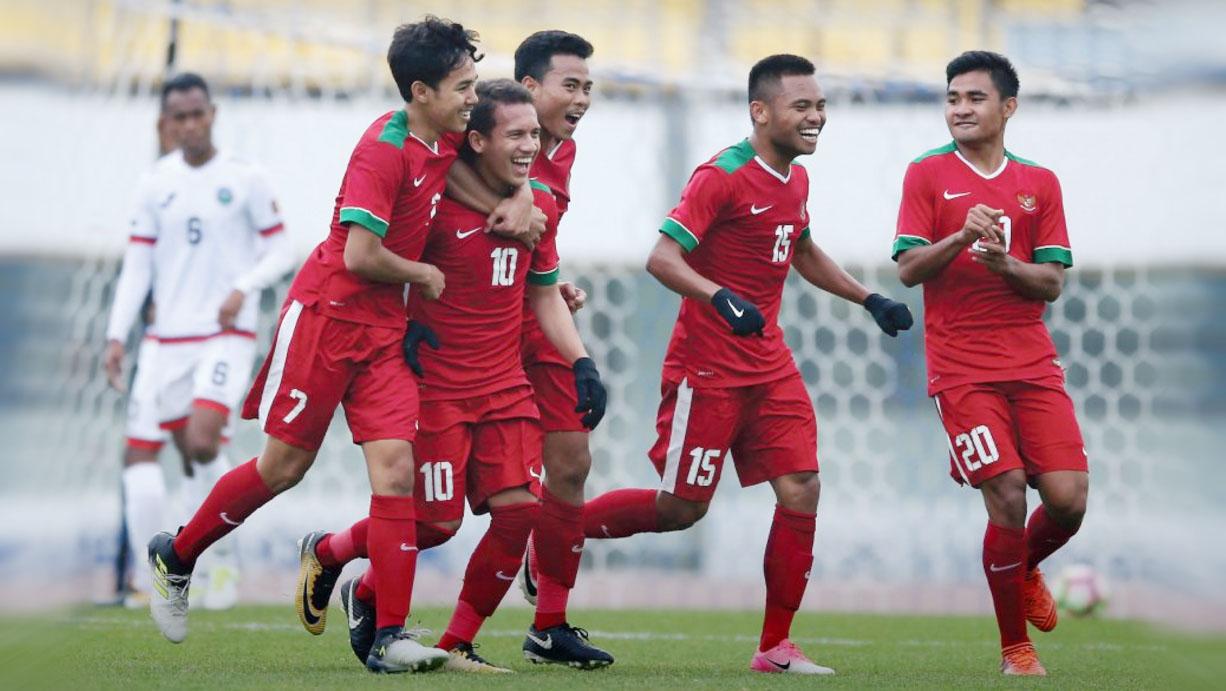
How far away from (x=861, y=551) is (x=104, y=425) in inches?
163

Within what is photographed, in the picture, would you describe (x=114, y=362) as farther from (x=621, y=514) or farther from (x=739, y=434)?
(x=739, y=434)

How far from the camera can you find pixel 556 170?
16.9ft

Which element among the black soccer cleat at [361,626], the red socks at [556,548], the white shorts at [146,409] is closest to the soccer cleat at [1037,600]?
the red socks at [556,548]

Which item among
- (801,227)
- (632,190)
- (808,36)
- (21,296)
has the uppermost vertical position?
(808,36)

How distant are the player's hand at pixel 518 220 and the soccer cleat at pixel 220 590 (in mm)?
3283

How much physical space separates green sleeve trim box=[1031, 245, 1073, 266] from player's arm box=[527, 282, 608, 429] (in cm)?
138

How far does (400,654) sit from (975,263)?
6.80 ft

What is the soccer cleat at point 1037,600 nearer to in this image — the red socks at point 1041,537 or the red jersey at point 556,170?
the red socks at point 1041,537

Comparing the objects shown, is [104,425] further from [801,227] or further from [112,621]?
[801,227]

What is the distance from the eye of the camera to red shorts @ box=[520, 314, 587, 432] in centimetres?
502

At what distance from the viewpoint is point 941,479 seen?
942 cm

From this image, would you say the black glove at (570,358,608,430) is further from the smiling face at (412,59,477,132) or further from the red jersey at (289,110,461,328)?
the smiling face at (412,59,477,132)

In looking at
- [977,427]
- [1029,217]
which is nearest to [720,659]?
[977,427]

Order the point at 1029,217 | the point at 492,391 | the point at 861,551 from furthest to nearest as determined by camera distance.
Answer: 1. the point at 861,551
2. the point at 1029,217
3. the point at 492,391
